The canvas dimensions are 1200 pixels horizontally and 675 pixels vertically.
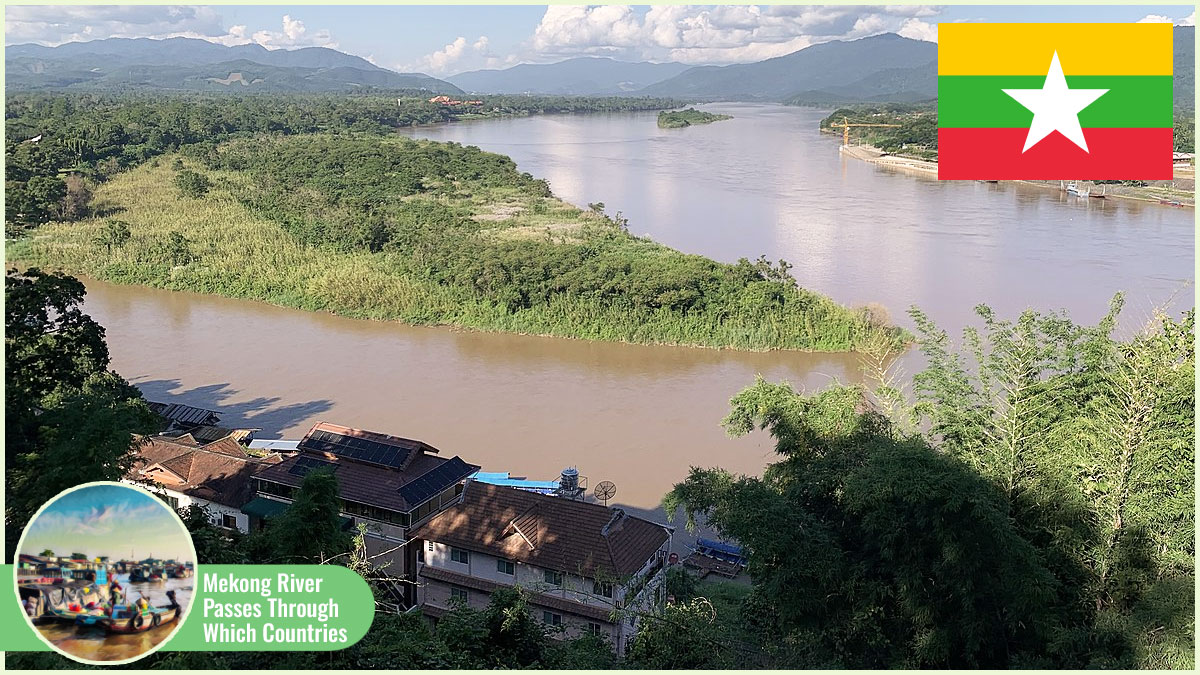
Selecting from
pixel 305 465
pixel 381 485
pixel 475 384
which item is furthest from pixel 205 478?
pixel 475 384

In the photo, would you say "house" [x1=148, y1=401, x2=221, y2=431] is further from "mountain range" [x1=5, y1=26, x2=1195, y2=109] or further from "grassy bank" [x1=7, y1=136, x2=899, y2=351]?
"mountain range" [x1=5, y1=26, x2=1195, y2=109]

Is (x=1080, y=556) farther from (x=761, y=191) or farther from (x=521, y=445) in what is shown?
(x=761, y=191)

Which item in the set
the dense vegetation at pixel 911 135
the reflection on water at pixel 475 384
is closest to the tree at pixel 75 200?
the reflection on water at pixel 475 384

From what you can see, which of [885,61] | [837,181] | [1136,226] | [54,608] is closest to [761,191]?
[837,181]

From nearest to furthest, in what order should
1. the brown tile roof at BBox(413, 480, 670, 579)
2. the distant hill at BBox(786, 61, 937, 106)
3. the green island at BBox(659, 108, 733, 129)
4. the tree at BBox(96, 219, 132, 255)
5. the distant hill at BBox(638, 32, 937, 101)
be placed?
1. the brown tile roof at BBox(413, 480, 670, 579)
2. the tree at BBox(96, 219, 132, 255)
3. the green island at BBox(659, 108, 733, 129)
4. the distant hill at BBox(786, 61, 937, 106)
5. the distant hill at BBox(638, 32, 937, 101)

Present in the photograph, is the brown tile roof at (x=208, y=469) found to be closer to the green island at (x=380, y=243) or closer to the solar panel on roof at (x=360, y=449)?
the solar panel on roof at (x=360, y=449)

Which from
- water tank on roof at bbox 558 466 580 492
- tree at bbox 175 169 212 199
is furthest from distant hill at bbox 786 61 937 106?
water tank on roof at bbox 558 466 580 492

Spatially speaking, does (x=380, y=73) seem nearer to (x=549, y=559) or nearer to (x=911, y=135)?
(x=911, y=135)
